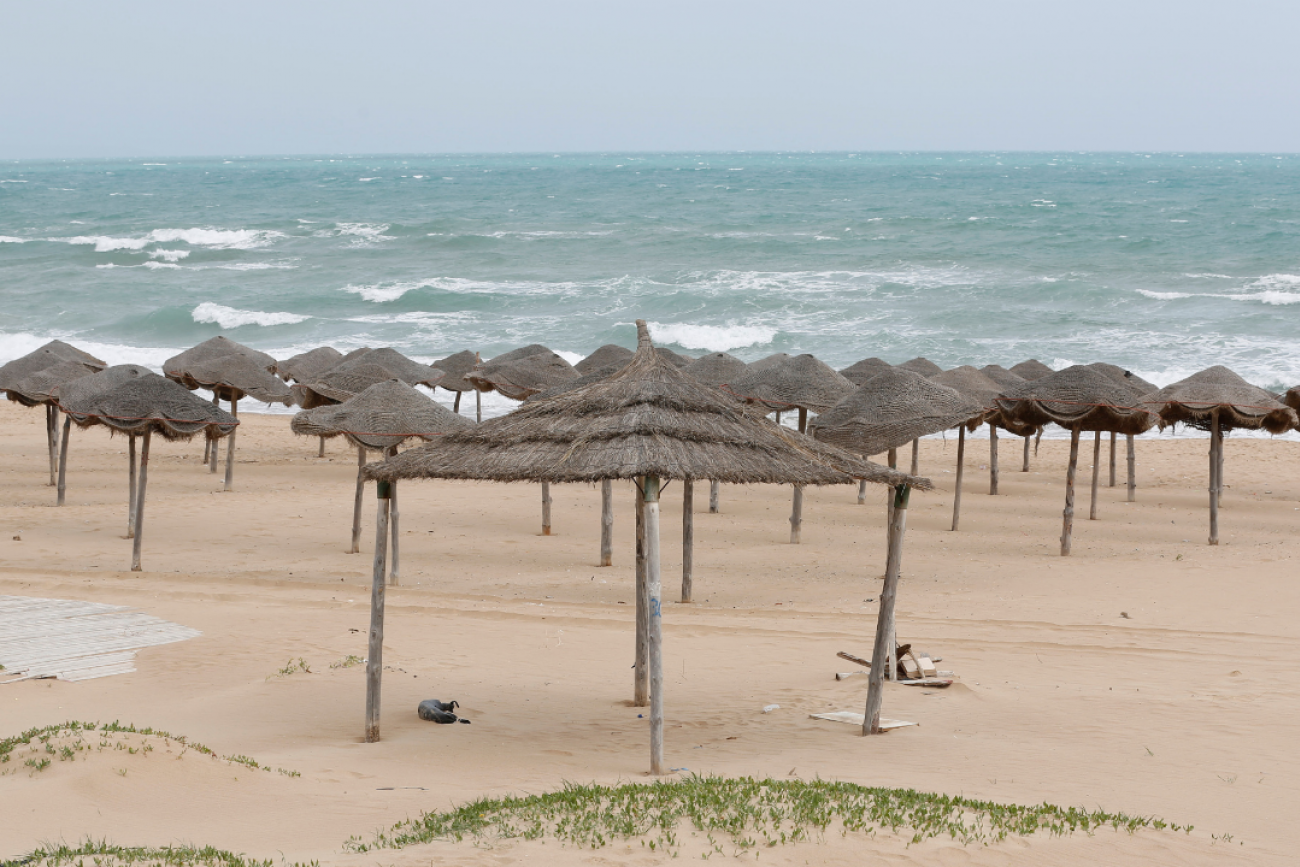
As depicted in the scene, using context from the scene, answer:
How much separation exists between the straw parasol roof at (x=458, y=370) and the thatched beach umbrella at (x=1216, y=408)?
38.6 feet

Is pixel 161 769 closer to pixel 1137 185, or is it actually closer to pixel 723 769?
pixel 723 769

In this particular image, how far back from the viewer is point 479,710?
9.23 meters

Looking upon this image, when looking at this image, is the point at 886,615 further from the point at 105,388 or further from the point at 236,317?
the point at 236,317

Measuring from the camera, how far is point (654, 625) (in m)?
7.27

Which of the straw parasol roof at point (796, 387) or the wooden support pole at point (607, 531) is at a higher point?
the straw parasol roof at point (796, 387)

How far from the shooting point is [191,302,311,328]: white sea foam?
41062 millimetres

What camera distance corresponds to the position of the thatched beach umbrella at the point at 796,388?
16.6m

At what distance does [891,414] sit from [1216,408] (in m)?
5.21

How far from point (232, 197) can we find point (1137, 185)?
228 ft

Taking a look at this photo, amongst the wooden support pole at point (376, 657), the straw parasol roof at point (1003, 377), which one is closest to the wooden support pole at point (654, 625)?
the wooden support pole at point (376, 657)

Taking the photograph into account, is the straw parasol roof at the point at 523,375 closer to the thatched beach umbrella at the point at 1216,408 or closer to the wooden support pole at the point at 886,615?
the thatched beach umbrella at the point at 1216,408

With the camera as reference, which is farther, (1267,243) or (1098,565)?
(1267,243)

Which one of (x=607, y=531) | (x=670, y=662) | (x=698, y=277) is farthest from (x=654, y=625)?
(x=698, y=277)

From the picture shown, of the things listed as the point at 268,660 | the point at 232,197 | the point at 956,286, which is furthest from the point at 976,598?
the point at 232,197
